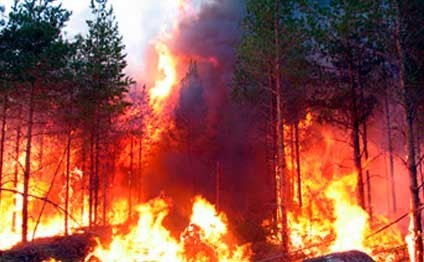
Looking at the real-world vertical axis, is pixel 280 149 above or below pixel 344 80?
below

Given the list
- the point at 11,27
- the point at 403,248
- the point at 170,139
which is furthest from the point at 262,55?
the point at 170,139

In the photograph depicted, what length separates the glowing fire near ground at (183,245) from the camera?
60.5 ft

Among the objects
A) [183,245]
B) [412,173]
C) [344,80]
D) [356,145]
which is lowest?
[183,245]

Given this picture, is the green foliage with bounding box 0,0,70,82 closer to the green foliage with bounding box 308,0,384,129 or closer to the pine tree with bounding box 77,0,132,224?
the pine tree with bounding box 77,0,132,224

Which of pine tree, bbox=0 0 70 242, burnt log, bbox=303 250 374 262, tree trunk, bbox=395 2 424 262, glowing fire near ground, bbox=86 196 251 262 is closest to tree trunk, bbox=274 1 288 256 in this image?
glowing fire near ground, bbox=86 196 251 262

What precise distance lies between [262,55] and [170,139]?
19.4 m

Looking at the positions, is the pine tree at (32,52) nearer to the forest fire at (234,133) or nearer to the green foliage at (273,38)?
the forest fire at (234,133)

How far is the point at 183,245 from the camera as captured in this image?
18766 millimetres

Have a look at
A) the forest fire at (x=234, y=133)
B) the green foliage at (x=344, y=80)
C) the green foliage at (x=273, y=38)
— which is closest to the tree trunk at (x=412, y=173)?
the forest fire at (x=234, y=133)

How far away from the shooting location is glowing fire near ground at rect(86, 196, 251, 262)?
1844 centimetres

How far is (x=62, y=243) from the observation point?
18.8 meters

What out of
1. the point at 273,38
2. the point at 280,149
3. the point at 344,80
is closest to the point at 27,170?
the point at 280,149

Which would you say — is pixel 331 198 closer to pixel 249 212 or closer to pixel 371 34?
pixel 249 212

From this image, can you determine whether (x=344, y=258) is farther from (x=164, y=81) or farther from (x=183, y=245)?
(x=164, y=81)
